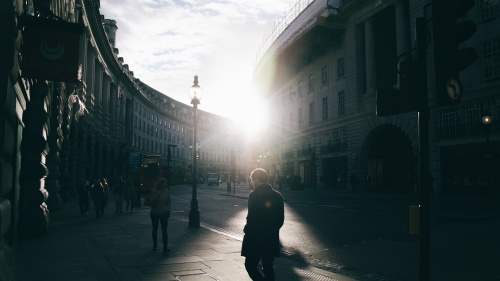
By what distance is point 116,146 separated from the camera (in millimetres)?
55250

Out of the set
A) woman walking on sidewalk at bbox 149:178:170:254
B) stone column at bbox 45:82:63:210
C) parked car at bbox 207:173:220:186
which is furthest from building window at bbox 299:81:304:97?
woman walking on sidewalk at bbox 149:178:170:254

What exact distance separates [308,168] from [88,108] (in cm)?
2671

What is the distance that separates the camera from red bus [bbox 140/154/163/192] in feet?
136

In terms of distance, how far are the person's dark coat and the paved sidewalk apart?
1850 millimetres

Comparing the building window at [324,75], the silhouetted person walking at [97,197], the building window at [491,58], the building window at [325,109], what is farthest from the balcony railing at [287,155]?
the silhouetted person walking at [97,197]

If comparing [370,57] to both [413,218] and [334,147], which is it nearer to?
[334,147]

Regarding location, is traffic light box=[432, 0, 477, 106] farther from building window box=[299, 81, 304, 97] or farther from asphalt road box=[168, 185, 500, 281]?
building window box=[299, 81, 304, 97]

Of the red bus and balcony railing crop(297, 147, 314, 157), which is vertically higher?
balcony railing crop(297, 147, 314, 157)

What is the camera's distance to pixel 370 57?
1559 inches

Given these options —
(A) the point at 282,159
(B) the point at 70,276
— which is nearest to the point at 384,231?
(B) the point at 70,276

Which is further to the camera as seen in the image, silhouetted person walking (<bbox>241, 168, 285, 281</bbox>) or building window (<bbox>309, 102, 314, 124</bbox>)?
building window (<bbox>309, 102, 314, 124</bbox>)

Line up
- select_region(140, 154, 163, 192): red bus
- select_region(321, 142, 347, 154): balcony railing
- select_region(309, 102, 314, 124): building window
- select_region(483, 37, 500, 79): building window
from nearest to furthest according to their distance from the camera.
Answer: select_region(483, 37, 500, 79): building window
select_region(140, 154, 163, 192): red bus
select_region(321, 142, 347, 154): balcony railing
select_region(309, 102, 314, 124): building window

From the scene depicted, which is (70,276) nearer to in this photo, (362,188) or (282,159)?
(362,188)

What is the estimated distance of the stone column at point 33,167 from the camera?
10.1 metres
